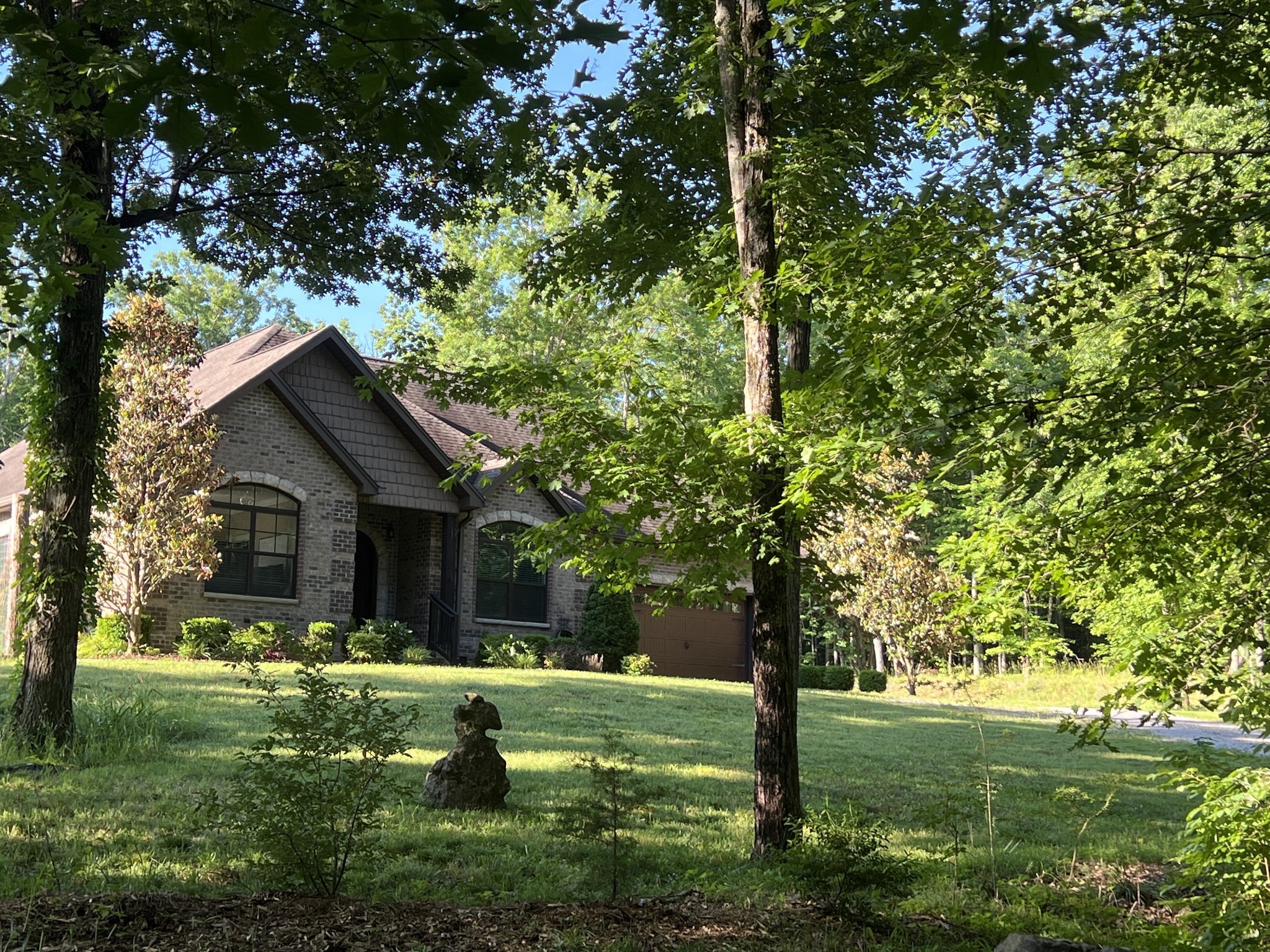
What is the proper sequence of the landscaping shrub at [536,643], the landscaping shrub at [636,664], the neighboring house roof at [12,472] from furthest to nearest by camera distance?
1. the landscaping shrub at [636,664]
2. the neighboring house roof at [12,472]
3. the landscaping shrub at [536,643]

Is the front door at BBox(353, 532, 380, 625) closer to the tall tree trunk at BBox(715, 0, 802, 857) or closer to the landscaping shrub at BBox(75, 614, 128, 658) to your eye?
the landscaping shrub at BBox(75, 614, 128, 658)

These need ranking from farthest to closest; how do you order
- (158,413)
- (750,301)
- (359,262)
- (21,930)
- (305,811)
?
(158,413)
(359,262)
(750,301)
(305,811)
(21,930)

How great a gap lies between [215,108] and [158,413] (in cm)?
1690

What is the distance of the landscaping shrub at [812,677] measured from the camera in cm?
2697

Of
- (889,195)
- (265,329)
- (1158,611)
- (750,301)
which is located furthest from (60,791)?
(265,329)

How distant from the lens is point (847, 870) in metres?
5.41

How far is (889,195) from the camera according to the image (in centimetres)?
1075

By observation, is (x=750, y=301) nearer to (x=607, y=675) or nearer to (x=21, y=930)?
(x=21, y=930)

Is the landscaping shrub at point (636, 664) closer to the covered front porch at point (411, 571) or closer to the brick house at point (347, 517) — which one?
the brick house at point (347, 517)

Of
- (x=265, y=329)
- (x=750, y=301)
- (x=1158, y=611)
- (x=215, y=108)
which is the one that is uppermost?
(x=265, y=329)

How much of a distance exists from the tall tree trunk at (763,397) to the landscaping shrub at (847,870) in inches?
46.6

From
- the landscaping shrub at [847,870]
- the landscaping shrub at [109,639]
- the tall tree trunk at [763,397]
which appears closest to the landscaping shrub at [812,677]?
the landscaping shrub at [109,639]

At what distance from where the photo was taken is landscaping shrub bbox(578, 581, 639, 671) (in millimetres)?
23469

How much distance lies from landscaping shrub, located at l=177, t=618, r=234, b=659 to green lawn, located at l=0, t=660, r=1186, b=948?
1.66 meters
